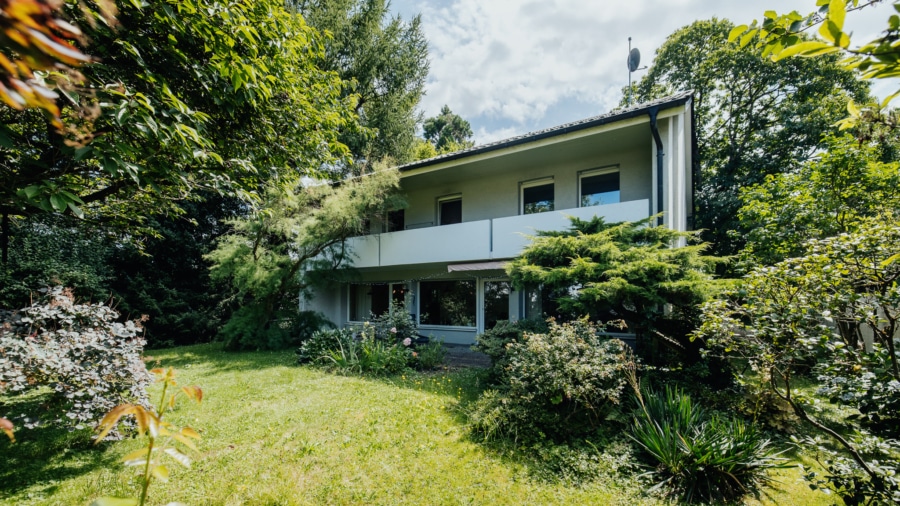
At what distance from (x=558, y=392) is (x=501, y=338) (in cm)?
259

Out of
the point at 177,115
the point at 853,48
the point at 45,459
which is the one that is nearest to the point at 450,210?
the point at 177,115

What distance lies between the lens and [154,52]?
4.90m

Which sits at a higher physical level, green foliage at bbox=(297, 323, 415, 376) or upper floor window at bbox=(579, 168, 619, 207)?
upper floor window at bbox=(579, 168, 619, 207)

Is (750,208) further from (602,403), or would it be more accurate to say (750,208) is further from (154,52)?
(154,52)

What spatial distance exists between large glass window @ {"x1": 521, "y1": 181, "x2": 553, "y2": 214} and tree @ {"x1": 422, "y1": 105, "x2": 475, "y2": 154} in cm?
2701

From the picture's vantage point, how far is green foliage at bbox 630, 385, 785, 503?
175 inches

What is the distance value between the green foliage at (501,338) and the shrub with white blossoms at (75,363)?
582 cm

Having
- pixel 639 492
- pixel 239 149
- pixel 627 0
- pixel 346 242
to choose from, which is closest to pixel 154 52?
pixel 239 149

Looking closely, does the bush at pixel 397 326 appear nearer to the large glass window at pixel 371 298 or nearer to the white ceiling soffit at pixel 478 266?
the white ceiling soffit at pixel 478 266

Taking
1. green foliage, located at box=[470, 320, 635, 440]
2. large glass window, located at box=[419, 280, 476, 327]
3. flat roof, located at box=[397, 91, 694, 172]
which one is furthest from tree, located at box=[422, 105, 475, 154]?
green foliage, located at box=[470, 320, 635, 440]

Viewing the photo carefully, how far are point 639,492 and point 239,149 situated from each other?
7822 mm

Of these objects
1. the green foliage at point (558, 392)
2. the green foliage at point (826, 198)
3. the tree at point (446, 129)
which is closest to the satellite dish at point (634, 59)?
the green foliage at point (826, 198)

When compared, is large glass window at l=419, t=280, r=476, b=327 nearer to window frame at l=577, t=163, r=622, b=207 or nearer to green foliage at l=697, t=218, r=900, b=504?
window frame at l=577, t=163, r=622, b=207

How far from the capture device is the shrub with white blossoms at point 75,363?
459cm
